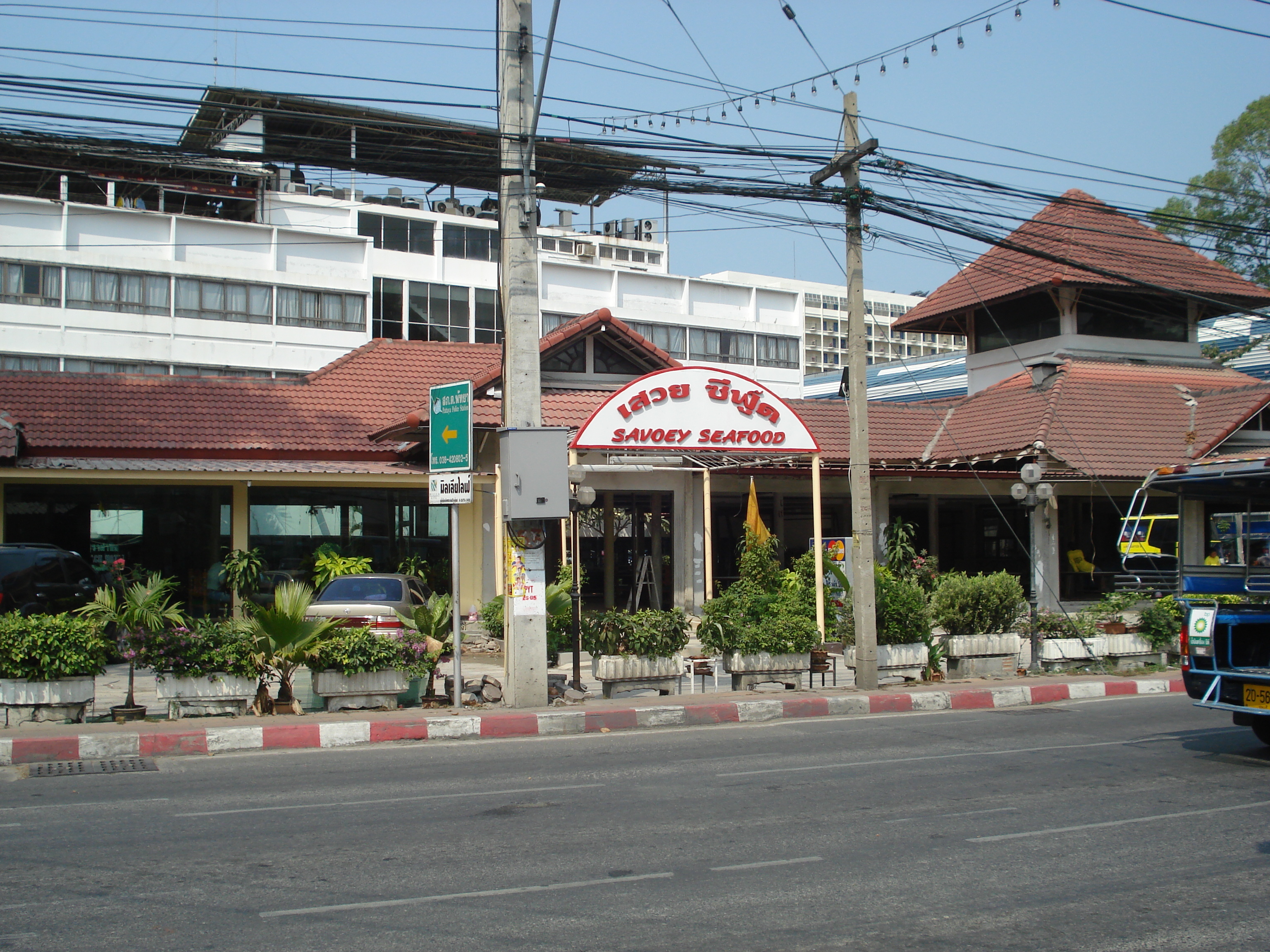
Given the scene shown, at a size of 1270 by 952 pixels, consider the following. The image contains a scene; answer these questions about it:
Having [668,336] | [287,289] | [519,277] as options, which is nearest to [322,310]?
[287,289]

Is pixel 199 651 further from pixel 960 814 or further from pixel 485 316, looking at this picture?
pixel 485 316

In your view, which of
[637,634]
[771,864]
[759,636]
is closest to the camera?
[771,864]

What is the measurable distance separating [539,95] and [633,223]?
186ft

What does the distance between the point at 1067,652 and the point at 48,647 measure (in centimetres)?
1347

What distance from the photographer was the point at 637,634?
13406 millimetres

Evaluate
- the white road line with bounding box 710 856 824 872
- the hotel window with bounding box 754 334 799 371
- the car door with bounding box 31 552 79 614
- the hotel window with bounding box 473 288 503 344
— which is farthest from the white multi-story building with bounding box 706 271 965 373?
the white road line with bounding box 710 856 824 872

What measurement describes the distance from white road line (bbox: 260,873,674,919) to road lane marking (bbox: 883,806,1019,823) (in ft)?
6.93

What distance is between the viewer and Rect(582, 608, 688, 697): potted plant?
13.4 m

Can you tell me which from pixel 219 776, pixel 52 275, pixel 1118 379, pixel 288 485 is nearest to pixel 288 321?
pixel 52 275

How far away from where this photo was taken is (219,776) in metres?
9.20

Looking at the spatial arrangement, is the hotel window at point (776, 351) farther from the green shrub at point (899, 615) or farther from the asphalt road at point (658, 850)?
the asphalt road at point (658, 850)

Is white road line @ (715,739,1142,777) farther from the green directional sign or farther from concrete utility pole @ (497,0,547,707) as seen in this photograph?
the green directional sign

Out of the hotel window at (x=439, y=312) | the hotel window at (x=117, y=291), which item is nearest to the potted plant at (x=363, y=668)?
the hotel window at (x=117, y=291)

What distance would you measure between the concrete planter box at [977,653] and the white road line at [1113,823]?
7.60m
